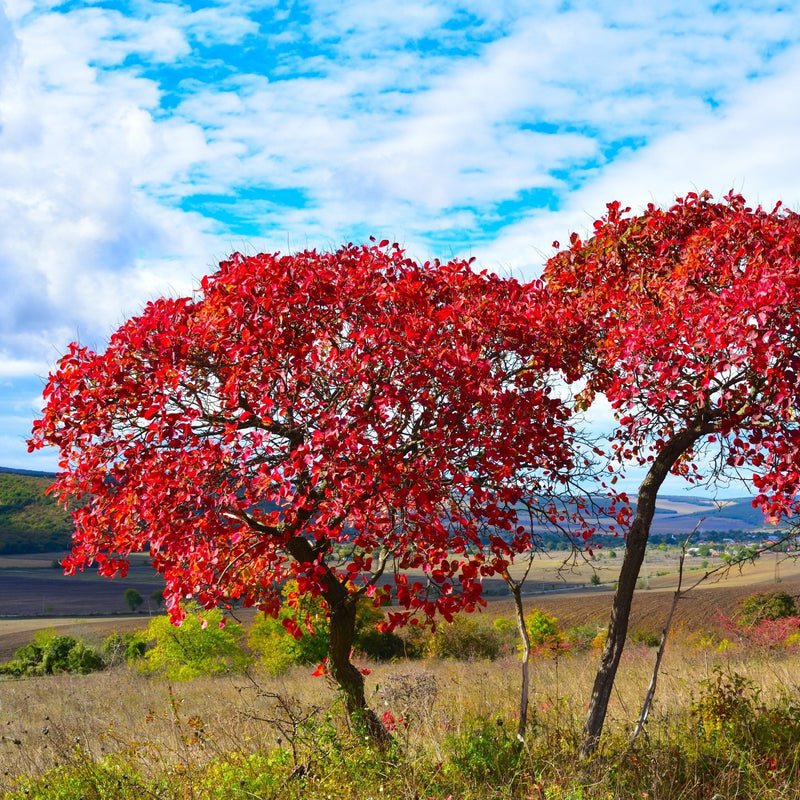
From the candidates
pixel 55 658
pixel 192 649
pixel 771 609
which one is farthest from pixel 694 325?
pixel 55 658

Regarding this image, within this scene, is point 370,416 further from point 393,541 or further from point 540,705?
point 540,705

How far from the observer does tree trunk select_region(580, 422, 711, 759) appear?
7543mm

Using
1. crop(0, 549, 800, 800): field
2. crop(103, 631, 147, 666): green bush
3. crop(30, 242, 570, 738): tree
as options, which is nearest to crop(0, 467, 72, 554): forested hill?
crop(103, 631, 147, 666): green bush

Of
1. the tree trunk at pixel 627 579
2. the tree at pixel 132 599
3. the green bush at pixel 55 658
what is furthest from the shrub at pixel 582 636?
the tree at pixel 132 599

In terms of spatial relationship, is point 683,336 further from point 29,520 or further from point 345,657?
point 29,520

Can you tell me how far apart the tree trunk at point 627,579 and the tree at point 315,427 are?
172cm

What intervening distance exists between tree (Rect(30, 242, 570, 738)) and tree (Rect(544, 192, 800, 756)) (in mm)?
1011

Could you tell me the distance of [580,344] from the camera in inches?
303

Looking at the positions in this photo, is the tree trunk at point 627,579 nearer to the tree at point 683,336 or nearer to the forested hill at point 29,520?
the tree at point 683,336

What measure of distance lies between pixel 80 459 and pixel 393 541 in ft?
9.82

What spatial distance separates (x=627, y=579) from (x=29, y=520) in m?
162

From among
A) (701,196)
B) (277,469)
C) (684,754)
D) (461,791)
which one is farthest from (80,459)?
(701,196)

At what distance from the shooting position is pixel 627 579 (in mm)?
7828

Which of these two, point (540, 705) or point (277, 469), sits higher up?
point (277, 469)
